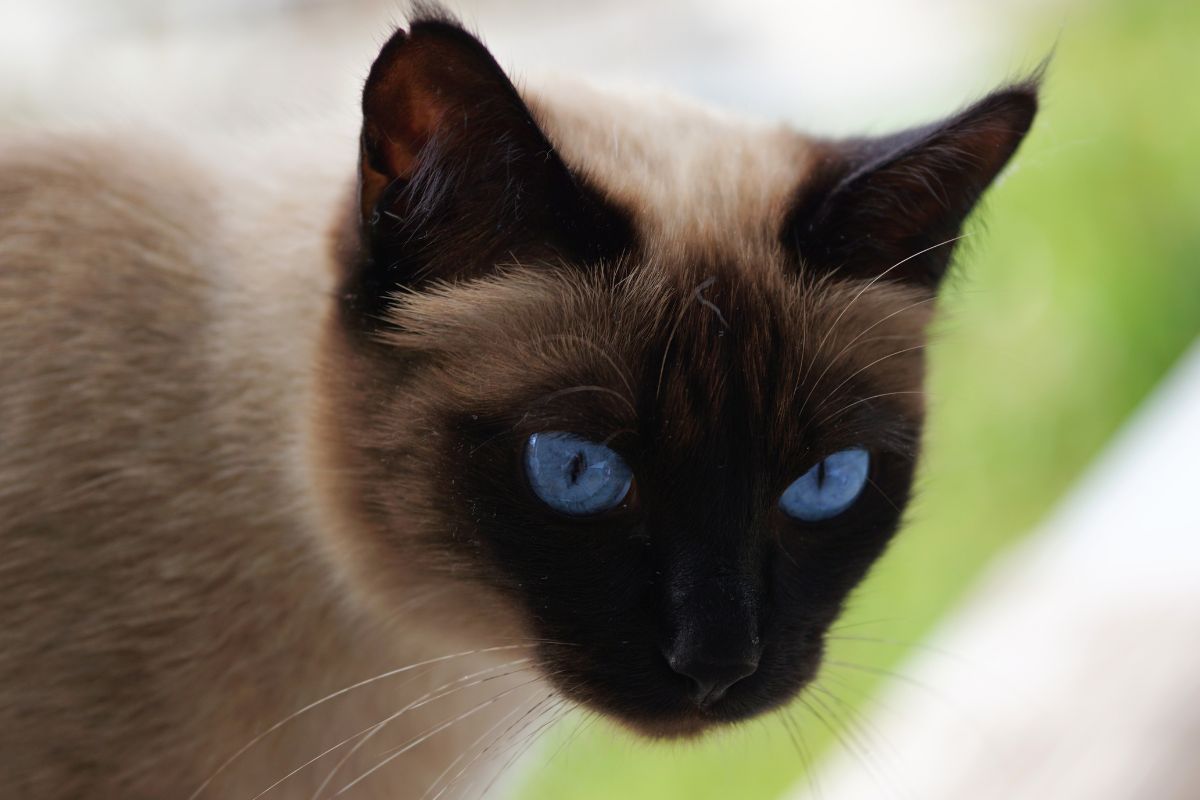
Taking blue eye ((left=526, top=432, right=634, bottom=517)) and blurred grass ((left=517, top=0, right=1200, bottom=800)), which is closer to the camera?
blue eye ((left=526, top=432, right=634, bottom=517))

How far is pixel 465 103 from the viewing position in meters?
0.99

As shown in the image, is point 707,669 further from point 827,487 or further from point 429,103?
point 429,103

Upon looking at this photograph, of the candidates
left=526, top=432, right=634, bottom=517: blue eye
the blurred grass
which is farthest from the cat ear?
the blurred grass

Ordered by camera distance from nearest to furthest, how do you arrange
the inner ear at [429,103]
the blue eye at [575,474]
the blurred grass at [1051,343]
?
the inner ear at [429,103] < the blue eye at [575,474] < the blurred grass at [1051,343]

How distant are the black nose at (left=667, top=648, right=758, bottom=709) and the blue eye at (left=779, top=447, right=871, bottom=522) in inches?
5.7

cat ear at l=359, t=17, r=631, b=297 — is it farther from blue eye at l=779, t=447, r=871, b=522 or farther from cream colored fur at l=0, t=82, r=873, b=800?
blue eye at l=779, t=447, r=871, b=522

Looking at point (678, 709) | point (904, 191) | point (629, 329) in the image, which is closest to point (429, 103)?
point (629, 329)

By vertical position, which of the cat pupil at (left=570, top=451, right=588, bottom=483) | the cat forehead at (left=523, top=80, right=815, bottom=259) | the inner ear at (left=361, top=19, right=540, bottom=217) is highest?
the inner ear at (left=361, top=19, right=540, bottom=217)

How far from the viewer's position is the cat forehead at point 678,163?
114 cm

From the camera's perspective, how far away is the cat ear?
96 centimetres

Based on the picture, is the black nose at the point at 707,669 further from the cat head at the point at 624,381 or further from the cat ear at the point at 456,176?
the cat ear at the point at 456,176

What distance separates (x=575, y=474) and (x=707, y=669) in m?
0.20

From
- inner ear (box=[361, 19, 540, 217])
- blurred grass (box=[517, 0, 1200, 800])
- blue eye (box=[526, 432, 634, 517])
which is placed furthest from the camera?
blurred grass (box=[517, 0, 1200, 800])

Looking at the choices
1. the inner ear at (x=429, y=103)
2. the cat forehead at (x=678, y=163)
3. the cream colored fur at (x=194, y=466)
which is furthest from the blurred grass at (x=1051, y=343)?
the inner ear at (x=429, y=103)
